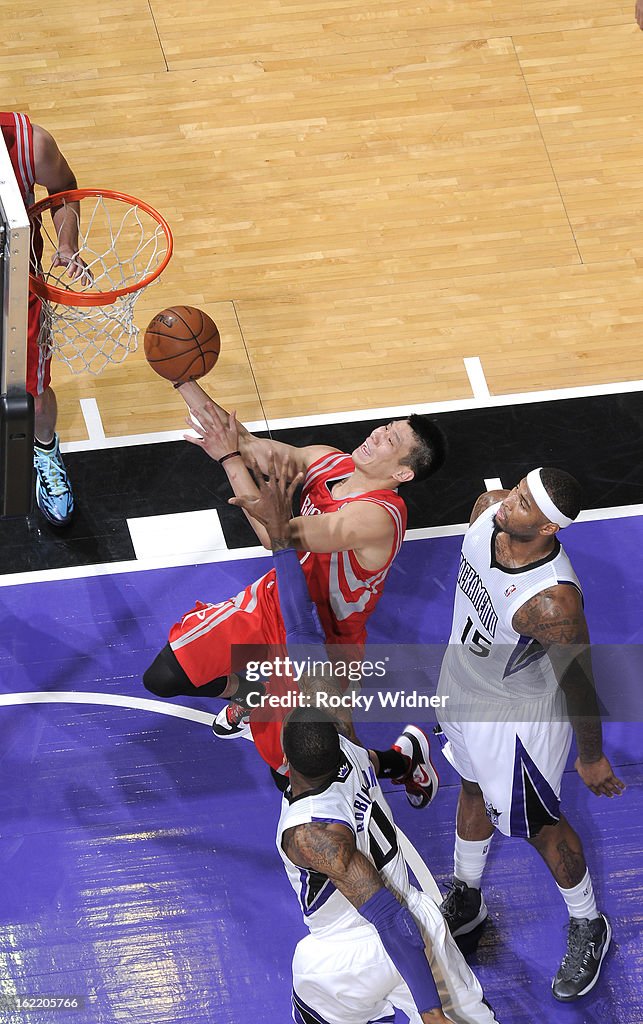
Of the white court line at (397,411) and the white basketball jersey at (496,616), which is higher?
the white basketball jersey at (496,616)

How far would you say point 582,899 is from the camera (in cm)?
493

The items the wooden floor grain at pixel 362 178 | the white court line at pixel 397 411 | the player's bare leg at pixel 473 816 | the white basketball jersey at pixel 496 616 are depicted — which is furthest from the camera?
the wooden floor grain at pixel 362 178

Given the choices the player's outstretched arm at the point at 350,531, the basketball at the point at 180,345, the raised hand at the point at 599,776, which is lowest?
the raised hand at the point at 599,776

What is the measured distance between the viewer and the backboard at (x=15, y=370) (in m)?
4.43

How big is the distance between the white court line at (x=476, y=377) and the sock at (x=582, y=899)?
120 inches

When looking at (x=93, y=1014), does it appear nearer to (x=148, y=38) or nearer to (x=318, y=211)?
(x=318, y=211)

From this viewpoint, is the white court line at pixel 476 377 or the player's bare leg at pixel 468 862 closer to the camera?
the player's bare leg at pixel 468 862

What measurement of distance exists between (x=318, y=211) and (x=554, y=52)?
2397 millimetres

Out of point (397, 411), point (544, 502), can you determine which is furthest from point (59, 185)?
point (544, 502)

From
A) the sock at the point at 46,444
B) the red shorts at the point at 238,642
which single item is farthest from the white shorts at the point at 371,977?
the sock at the point at 46,444

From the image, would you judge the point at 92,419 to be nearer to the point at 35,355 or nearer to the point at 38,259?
the point at 35,355

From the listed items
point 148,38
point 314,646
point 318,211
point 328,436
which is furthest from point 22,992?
point 148,38

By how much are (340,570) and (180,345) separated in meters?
1.36

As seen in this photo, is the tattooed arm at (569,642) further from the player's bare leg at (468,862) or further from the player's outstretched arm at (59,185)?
the player's outstretched arm at (59,185)
